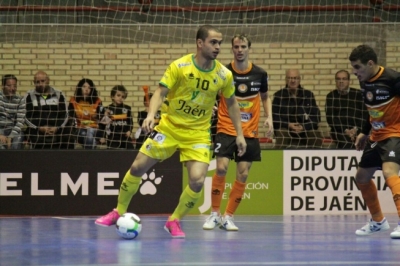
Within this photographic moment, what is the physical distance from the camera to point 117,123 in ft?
43.0

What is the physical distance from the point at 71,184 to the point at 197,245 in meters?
4.85

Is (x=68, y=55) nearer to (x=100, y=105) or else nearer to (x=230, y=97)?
(x=100, y=105)

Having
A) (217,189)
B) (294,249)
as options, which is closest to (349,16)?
(217,189)

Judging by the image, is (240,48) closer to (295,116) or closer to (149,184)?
(149,184)

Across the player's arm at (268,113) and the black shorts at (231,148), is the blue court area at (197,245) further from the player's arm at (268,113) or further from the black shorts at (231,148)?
the player's arm at (268,113)

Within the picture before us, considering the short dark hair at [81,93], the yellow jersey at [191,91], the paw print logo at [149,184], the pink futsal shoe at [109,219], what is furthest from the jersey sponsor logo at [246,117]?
the short dark hair at [81,93]

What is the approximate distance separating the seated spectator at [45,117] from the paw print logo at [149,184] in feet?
4.30

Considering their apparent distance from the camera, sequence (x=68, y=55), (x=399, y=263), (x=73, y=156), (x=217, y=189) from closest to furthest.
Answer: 1. (x=399, y=263)
2. (x=217, y=189)
3. (x=73, y=156)
4. (x=68, y=55)

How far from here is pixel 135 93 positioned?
14.9 metres

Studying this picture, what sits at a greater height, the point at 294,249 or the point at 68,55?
the point at 68,55

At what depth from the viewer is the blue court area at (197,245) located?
22.5 ft

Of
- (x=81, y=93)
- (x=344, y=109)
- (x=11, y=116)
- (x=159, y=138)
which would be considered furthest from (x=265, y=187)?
(x=159, y=138)

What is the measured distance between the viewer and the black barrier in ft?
40.4

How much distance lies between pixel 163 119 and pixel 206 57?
784 millimetres
